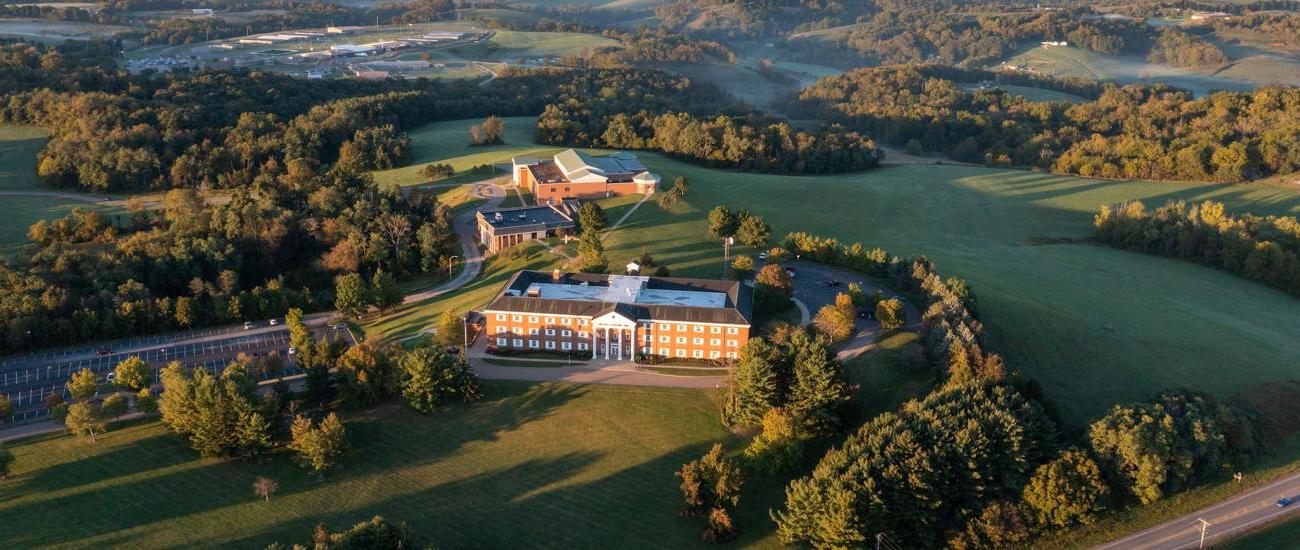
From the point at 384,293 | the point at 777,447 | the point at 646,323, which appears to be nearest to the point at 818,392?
the point at 777,447

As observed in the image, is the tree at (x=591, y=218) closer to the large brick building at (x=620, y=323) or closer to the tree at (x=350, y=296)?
the large brick building at (x=620, y=323)

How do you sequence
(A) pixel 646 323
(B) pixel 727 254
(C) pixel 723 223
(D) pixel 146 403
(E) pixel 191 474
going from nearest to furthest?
(E) pixel 191 474 < (D) pixel 146 403 < (A) pixel 646 323 < (B) pixel 727 254 < (C) pixel 723 223

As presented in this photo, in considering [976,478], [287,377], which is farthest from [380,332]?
[976,478]

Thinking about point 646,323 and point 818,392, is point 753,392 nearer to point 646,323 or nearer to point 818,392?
point 818,392

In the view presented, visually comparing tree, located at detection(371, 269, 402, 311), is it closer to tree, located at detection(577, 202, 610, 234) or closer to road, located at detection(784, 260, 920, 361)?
tree, located at detection(577, 202, 610, 234)

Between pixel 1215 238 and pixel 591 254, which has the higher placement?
pixel 1215 238

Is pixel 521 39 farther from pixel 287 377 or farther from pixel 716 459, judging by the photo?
pixel 716 459
